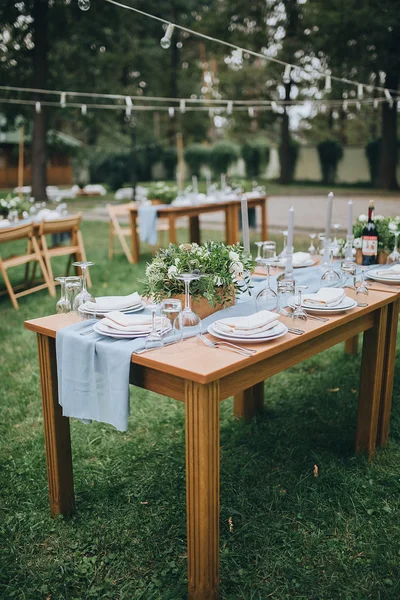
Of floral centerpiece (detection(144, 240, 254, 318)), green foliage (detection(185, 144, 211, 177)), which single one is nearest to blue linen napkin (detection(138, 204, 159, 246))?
floral centerpiece (detection(144, 240, 254, 318))

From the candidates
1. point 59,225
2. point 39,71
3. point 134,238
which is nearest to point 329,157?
point 39,71

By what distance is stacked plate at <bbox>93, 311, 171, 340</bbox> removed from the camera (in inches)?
82.9

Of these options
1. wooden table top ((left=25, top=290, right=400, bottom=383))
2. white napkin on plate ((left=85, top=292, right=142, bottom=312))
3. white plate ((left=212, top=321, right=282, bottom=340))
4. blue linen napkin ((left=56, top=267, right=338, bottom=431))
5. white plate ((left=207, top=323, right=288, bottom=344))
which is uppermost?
white napkin on plate ((left=85, top=292, right=142, bottom=312))

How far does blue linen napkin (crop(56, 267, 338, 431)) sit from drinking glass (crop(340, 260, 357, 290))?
3.13 ft

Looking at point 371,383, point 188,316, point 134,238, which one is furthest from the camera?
point 134,238

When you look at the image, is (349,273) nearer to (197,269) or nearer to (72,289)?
(197,269)

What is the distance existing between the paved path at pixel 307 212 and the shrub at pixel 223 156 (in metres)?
7.86

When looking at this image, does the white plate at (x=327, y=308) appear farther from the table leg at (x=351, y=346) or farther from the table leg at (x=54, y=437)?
the table leg at (x=351, y=346)

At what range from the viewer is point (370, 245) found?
3484 millimetres

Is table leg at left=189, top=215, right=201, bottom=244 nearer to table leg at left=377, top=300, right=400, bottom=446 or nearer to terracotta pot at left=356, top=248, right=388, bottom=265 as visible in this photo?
terracotta pot at left=356, top=248, right=388, bottom=265

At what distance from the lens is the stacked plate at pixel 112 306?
2.36 metres

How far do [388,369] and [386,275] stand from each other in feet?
1.71

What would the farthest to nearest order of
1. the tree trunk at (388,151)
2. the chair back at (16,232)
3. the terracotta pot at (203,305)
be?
the tree trunk at (388,151) < the chair back at (16,232) < the terracotta pot at (203,305)

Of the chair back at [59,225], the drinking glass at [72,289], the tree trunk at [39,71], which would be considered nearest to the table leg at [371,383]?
the drinking glass at [72,289]
